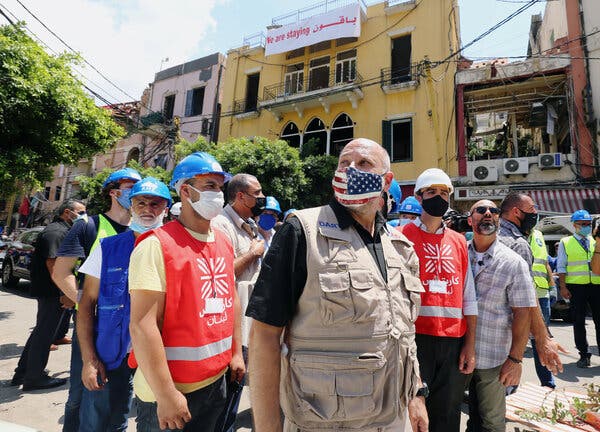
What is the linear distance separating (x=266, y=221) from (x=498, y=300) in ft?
6.86

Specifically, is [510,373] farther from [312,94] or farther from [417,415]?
[312,94]

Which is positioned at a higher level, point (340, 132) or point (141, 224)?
point (340, 132)

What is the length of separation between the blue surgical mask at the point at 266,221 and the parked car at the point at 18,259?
28.4ft

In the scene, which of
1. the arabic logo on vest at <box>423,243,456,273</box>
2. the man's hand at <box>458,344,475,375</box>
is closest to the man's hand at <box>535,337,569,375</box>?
the man's hand at <box>458,344,475,375</box>

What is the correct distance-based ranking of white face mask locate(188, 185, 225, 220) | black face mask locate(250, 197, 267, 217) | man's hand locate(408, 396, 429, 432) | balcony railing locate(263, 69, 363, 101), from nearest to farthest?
man's hand locate(408, 396, 429, 432) → white face mask locate(188, 185, 225, 220) → black face mask locate(250, 197, 267, 217) → balcony railing locate(263, 69, 363, 101)

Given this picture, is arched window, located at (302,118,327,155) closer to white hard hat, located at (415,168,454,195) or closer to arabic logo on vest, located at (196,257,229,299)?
white hard hat, located at (415,168,454,195)

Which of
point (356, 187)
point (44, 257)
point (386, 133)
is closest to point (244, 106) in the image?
point (386, 133)

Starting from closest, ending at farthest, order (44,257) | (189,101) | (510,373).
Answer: (510,373) < (44,257) < (189,101)

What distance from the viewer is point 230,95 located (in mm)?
19062

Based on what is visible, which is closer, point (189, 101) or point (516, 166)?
point (516, 166)

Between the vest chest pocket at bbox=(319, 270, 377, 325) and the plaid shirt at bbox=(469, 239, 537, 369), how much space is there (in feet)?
5.60

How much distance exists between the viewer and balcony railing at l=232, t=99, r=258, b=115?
1859 cm

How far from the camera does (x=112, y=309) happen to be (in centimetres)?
223

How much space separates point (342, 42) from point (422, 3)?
360 centimetres
